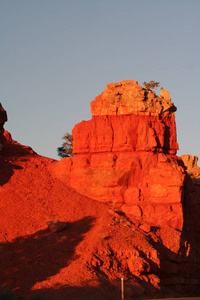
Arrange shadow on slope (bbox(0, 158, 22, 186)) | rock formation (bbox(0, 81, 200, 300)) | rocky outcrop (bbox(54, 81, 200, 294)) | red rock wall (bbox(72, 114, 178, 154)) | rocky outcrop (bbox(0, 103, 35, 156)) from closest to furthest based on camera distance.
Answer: rock formation (bbox(0, 81, 200, 300))
rocky outcrop (bbox(54, 81, 200, 294))
shadow on slope (bbox(0, 158, 22, 186))
red rock wall (bbox(72, 114, 178, 154))
rocky outcrop (bbox(0, 103, 35, 156))

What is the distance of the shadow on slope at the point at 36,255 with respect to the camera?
24.7 meters

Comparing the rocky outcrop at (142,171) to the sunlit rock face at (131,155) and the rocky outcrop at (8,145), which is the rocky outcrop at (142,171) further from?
the rocky outcrop at (8,145)

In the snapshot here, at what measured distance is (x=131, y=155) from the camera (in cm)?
3206

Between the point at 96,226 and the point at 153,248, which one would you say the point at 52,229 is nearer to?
the point at 96,226

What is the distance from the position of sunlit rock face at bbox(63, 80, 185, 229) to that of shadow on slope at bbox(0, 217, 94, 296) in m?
3.39

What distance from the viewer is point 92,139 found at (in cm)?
3306

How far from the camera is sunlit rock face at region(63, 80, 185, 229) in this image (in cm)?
3084

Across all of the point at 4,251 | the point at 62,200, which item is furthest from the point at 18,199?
the point at 4,251

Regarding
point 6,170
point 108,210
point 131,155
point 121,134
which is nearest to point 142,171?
point 131,155

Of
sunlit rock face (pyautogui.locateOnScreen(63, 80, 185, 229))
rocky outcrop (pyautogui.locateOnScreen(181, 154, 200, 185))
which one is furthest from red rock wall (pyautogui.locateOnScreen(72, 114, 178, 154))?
rocky outcrop (pyautogui.locateOnScreen(181, 154, 200, 185))

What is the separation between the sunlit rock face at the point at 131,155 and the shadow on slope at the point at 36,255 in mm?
3391

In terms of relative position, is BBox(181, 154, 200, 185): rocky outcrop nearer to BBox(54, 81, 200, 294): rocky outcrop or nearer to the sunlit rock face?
BBox(54, 81, 200, 294): rocky outcrop

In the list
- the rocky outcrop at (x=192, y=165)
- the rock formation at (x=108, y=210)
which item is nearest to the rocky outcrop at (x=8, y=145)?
the rock formation at (x=108, y=210)

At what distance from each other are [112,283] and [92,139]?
10260mm
